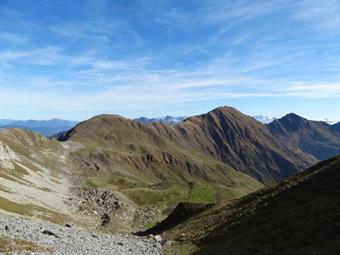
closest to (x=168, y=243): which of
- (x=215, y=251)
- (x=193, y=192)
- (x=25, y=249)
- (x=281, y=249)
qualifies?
(x=215, y=251)

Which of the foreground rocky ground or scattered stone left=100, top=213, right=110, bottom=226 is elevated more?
the foreground rocky ground

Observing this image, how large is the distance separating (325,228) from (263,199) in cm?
2117

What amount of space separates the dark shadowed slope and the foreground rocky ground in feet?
23.2

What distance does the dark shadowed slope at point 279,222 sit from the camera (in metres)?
36.8

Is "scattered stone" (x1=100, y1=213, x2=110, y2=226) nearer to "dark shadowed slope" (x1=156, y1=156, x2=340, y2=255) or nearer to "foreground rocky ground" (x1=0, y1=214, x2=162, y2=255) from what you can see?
"dark shadowed slope" (x1=156, y1=156, x2=340, y2=255)

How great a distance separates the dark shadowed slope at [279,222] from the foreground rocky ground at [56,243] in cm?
708

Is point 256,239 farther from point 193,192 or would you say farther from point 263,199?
point 193,192

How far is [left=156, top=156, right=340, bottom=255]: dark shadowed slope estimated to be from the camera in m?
36.8

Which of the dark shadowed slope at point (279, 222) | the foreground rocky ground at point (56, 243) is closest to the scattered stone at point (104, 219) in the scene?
the dark shadowed slope at point (279, 222)

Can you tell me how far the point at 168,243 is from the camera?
51.2m

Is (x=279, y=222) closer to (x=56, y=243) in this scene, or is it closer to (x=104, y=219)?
(x=56, y=243)

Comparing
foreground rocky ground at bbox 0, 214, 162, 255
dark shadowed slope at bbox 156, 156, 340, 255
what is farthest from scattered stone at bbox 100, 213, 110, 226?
foreground rocky ground at bbox 0, 214, 162, 255

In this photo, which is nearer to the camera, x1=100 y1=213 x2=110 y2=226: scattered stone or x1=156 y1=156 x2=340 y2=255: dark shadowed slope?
x1=156 y1=156 x2=340 y2=255: dark shadowed slope

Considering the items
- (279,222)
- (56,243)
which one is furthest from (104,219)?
(279,222)
